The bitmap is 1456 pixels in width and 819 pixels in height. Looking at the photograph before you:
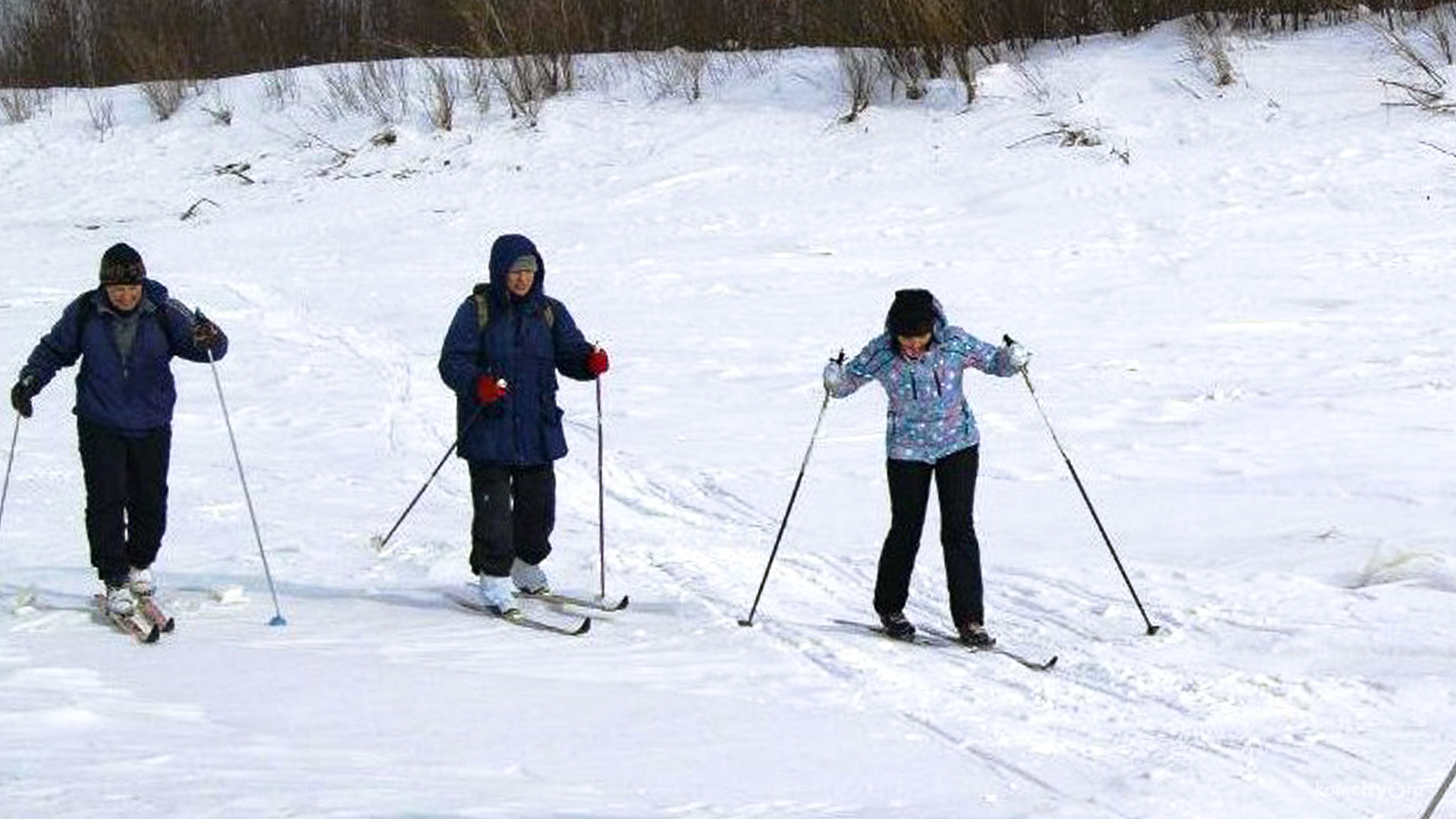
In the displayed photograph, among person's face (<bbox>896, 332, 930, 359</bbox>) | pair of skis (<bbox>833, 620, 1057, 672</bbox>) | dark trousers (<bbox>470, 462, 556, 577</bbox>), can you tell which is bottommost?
pair of skis (<bbox>833, 620, 1057, 672</bbox>)

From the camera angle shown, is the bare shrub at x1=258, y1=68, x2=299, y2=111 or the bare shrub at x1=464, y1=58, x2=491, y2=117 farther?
the bare shrub at x1=258, y1=68, x2=299, y2=111

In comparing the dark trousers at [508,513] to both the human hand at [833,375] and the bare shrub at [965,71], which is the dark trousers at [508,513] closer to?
the human hand at [833,375]

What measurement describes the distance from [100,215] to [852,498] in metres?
18.1

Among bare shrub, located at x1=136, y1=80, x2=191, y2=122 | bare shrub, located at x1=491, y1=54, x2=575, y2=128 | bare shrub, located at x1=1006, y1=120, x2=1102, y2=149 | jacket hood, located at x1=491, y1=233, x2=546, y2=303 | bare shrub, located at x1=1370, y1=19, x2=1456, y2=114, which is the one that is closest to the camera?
jacket hood, located at x1=491, y1=233, x2=546, y2=303

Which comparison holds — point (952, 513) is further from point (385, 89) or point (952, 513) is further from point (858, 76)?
point (385, 89)

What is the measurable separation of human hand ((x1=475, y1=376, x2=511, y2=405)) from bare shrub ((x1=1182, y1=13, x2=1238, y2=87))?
1548cm

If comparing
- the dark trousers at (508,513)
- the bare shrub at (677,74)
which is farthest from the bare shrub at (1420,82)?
the dark trousers at (508,513)

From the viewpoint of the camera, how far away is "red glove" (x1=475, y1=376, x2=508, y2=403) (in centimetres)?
635

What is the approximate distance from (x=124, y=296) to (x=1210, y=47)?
55.1ft

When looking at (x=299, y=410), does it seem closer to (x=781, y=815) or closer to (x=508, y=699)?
(x=508, y=699)

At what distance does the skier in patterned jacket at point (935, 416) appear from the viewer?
624 cm

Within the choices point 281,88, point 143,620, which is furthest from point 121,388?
point 281,88

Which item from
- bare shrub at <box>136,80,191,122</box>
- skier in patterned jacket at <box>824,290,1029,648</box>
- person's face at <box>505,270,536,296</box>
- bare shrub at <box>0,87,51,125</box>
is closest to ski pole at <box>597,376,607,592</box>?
person's face at <box>505,270,536,296</box>

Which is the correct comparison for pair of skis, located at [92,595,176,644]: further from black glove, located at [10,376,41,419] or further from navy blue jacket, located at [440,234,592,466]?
navy blue jacket, located at [440,234,592,466]
